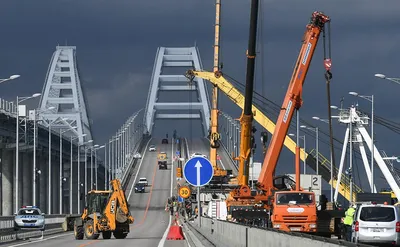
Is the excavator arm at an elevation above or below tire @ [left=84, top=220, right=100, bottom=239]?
above

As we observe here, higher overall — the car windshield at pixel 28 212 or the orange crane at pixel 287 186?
the orange crane at pixel 287 186

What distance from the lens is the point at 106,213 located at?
1982 inches

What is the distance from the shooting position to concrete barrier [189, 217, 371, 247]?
16564 mm

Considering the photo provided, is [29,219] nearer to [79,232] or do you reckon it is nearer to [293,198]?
[79,232]

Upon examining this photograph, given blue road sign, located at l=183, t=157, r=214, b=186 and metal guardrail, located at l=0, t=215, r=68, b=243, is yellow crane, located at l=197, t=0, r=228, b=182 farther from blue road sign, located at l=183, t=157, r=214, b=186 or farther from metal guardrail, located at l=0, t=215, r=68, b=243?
blue road sign, located at l=183, t=157, r=214, b=186

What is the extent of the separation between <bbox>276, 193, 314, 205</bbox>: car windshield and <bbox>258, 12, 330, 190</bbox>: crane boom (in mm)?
7826

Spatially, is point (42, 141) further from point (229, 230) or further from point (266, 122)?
point (229, 230)

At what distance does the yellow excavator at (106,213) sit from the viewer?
5028 cm

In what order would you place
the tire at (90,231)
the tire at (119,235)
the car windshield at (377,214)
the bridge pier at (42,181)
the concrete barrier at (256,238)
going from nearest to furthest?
the concrete barrier at (256,238) → the car windshield at (377,214) → the tire at (90,231) → the tire at (119,235) → the bridge pier at (42,181)

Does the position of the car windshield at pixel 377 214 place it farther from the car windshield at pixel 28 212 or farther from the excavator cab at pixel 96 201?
the car windshield at pixel 28 212

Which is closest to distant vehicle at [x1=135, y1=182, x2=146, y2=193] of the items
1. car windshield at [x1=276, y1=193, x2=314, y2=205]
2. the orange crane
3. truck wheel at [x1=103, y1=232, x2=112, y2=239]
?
the orange crane

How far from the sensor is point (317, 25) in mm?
55750

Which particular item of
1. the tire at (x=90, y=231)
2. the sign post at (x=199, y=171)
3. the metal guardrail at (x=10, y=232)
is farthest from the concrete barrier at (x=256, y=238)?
the metal guardrail at (x=10, y=232)

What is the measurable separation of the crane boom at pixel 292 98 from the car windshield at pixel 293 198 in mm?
7826
